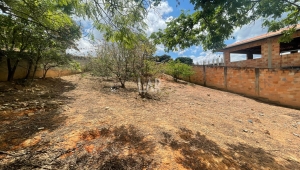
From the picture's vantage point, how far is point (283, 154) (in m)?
3.02

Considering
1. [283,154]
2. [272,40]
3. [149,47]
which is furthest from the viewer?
[272,40]

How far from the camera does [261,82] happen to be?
8445mm

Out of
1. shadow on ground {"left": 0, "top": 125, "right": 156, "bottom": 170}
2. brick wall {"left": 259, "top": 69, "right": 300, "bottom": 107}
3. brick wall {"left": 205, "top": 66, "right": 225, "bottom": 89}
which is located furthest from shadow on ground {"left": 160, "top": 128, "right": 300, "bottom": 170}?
brick wall {"left": 205, "top": 66, "right": 225, "bottom": 89}

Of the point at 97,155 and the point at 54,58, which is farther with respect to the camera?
→ the point at 54,58

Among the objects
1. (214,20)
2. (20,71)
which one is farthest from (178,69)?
(20,71)

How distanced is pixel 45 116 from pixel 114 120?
4.94 feet

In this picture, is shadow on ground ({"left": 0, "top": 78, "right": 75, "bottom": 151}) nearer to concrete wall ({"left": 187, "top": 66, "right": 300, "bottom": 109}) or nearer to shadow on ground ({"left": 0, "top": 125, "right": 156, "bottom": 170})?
shadow on ground ({"left": 0, "top": 125, "right": 156, "bottom": 170})

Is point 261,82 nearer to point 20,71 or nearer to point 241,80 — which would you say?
point 241,80

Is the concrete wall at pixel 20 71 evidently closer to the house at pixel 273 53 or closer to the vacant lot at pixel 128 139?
the vacant lot at pixel 128 139

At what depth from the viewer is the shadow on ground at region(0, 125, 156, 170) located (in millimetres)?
1821

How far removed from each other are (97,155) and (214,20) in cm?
362

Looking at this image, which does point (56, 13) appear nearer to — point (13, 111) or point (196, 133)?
point (13, 111)

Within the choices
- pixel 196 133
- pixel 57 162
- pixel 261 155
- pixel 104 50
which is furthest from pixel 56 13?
pixel 261 155

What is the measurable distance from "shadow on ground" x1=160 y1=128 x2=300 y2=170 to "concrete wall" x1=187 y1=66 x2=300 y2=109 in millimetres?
6501
